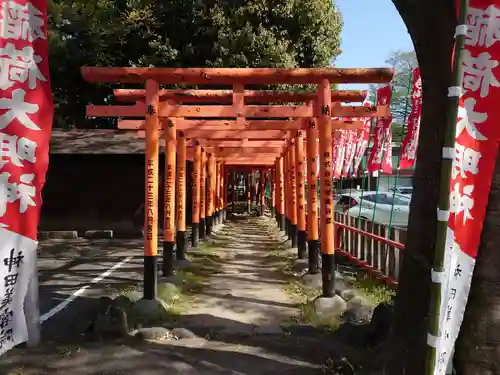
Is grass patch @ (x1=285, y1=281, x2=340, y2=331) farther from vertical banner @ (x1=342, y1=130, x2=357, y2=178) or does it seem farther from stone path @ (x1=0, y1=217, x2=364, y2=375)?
vertical banner @ (x1=342, y1=130, x2=357, y2=178)

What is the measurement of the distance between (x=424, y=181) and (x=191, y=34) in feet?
49.2

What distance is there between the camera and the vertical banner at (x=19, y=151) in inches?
145

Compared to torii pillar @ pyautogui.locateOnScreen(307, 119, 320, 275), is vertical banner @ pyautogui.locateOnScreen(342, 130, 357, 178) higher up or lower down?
higher up

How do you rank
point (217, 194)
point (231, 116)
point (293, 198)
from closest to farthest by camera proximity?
point (231, 116), point (293, 198), point (217, 194)

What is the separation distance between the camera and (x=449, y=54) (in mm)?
3676

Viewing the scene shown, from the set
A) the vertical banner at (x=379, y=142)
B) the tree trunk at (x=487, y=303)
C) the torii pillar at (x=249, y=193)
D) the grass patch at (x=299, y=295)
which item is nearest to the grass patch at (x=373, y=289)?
the grass patch at (x=299, y=295)

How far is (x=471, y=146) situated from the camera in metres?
3.25

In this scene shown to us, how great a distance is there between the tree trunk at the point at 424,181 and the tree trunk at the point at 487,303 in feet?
1.09

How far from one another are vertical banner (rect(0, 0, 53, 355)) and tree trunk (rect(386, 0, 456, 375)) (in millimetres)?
2641

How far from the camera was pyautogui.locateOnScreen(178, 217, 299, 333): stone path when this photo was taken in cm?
697

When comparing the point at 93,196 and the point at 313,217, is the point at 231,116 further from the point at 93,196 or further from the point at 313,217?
the point at 93,196

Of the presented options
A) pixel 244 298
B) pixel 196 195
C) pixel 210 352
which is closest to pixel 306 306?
pixel 244 298

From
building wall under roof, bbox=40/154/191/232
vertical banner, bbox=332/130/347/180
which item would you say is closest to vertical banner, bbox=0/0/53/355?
vertical banner, bbox=332/130/347/180

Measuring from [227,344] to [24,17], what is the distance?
12.5 ft
